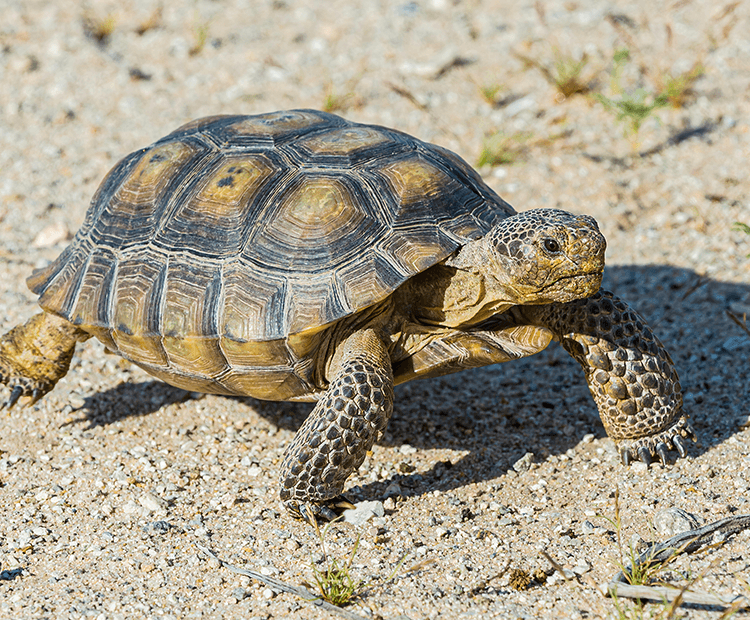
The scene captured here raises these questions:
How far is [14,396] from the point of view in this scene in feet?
14.8

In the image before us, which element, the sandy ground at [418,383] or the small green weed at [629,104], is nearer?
the sandy ground at [418,383]

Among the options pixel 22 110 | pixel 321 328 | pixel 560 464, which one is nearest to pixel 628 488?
pixel 560 464

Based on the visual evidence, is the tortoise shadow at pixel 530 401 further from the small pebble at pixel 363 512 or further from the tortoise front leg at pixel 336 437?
the tortoise front leg at pixel 336 437

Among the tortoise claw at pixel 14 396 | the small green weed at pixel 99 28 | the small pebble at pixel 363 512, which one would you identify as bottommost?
the small pebble at pixel 363 512

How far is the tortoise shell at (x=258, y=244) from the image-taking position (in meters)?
3.66

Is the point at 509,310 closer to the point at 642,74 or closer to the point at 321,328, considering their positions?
the point at 321,328

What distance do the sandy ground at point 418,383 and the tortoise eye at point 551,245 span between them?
50.7 inches

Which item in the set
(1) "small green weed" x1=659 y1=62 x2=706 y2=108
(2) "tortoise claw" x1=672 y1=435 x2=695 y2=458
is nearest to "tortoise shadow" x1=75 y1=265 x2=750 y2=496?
(2) "tortoise claw" x1=672 y1=435 x2=695 y2=458

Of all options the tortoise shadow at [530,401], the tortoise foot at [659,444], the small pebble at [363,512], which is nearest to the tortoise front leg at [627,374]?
the tortoise foot at [659,444]

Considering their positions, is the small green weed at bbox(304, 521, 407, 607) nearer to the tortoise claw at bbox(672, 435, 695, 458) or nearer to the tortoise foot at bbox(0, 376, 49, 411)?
the tortoise claw at bbox(672, 435, 695, 458)

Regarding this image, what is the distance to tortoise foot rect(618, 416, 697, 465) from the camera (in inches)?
155

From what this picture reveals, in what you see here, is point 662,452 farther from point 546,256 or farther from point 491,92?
point 491,92

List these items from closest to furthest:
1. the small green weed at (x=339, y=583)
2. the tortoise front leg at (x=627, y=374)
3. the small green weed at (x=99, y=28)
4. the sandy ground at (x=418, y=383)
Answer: the small green weed at (x=339, y=583)
the sandy ground at (x=418, y=383)
the tortoise front leg at (x=627, y=374)
the small green weed at (x=99, y=28)

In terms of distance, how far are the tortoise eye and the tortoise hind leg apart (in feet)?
9.31
